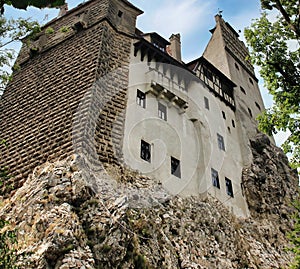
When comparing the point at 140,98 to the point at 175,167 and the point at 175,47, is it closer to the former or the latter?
the point at 175,167

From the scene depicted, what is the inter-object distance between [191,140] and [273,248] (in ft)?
21.9

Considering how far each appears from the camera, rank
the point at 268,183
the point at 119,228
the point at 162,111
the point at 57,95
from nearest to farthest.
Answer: the point at 119,228 < the point at 57,95 < the point at 162,111 < the point at 268,183

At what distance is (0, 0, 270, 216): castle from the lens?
13.1m

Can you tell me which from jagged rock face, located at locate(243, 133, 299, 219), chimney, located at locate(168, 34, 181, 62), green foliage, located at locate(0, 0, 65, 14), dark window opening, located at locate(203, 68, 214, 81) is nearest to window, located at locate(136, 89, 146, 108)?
dark window opening, located at locate(203, 68, 214, 81)

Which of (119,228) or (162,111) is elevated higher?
(162,111)

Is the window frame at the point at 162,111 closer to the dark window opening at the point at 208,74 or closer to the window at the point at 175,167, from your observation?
the window at the point at 175,167

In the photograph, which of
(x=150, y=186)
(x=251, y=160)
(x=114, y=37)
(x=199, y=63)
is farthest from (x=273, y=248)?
(x=114, y=37)

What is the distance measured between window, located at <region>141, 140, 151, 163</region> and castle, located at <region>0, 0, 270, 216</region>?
4cm

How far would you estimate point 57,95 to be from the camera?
14547mm

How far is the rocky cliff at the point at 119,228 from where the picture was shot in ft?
29.1

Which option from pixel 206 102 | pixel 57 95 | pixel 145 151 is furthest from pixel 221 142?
pixel 57 95

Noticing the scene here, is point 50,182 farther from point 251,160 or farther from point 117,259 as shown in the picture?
point 251,160

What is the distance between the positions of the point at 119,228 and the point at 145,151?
4872 millimetres

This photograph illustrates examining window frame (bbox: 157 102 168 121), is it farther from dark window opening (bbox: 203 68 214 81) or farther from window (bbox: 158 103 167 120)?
dark window opening (bbox: 203 68 214 81)
